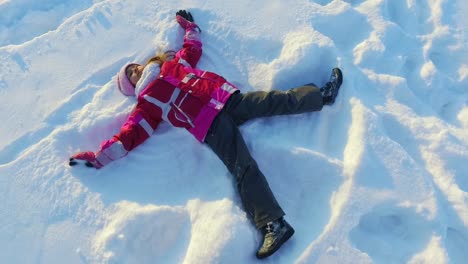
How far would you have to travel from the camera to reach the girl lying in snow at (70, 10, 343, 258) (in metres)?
2.85

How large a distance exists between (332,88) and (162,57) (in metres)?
1.38

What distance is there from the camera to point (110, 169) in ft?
9.62

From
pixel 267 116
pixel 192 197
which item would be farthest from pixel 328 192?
pixel 192 197

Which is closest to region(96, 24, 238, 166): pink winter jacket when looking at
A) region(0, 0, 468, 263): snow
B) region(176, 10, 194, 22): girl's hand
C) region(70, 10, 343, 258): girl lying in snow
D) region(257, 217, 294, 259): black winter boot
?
region(70, 10, 343, 258): girl lying in snow

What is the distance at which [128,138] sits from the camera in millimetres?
2906

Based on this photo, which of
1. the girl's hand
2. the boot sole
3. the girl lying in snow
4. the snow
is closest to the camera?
the boot sole

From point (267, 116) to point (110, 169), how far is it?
121cm

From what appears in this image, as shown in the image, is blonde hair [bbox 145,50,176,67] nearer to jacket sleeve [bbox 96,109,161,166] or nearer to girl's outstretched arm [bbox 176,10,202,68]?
girl's outstretched arm [bbox 176,10,202,68]

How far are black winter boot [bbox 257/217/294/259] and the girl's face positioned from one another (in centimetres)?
153

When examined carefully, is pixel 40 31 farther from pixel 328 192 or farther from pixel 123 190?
pixel 328 192

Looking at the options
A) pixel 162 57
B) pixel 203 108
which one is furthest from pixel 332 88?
pixel 162 57

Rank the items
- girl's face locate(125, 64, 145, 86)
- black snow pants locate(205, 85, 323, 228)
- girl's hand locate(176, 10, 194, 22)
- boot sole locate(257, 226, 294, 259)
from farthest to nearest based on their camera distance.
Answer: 1. girl's hand locate(176, 10, 194, 22)
2. girl's face locate(125, 64, 145, 86)
3. black snow pants locate(205, 85, 323, 228)
4. boot sole locate(257, 226, 294, 259)

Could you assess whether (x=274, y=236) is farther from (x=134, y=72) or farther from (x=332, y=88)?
(x=134, y=72)

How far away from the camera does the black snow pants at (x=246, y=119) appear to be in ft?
8.75
